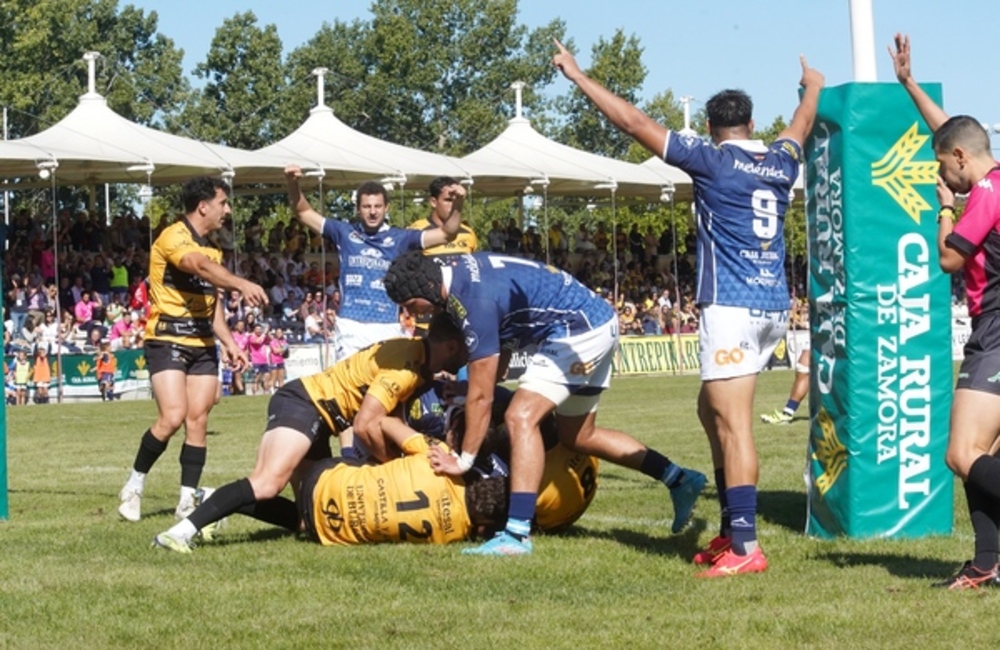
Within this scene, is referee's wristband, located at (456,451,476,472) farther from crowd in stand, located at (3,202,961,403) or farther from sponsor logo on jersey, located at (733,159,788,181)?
crowd in stand, located at (3,202,961,403)

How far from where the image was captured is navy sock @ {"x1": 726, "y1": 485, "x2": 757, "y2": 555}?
718cm

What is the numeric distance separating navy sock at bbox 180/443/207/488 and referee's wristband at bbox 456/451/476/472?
2445mm

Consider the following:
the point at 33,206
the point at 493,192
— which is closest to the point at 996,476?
the point at 493,192

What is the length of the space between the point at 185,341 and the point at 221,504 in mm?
2141

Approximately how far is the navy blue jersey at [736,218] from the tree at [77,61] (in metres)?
62.4

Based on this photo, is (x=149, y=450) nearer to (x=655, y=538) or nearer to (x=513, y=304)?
(x=513, y=304)

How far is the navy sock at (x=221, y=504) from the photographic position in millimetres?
8117

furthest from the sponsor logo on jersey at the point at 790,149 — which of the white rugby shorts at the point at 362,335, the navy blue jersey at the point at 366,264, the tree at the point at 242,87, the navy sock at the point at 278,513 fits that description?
the tree at the point at 242,87

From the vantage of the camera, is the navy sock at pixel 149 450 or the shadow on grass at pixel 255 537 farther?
the navy sock at pixel 149 450

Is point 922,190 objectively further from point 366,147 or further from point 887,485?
point 366,147

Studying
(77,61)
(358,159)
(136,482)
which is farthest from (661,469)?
(77,61)

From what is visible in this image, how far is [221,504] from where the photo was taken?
811 cm

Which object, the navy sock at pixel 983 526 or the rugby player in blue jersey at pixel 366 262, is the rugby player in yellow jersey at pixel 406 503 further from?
the rugby player in blue jersey at pixel 366 262

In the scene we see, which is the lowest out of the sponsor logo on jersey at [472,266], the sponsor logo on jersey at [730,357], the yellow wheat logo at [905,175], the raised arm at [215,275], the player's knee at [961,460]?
the player's knee at [961,460]
